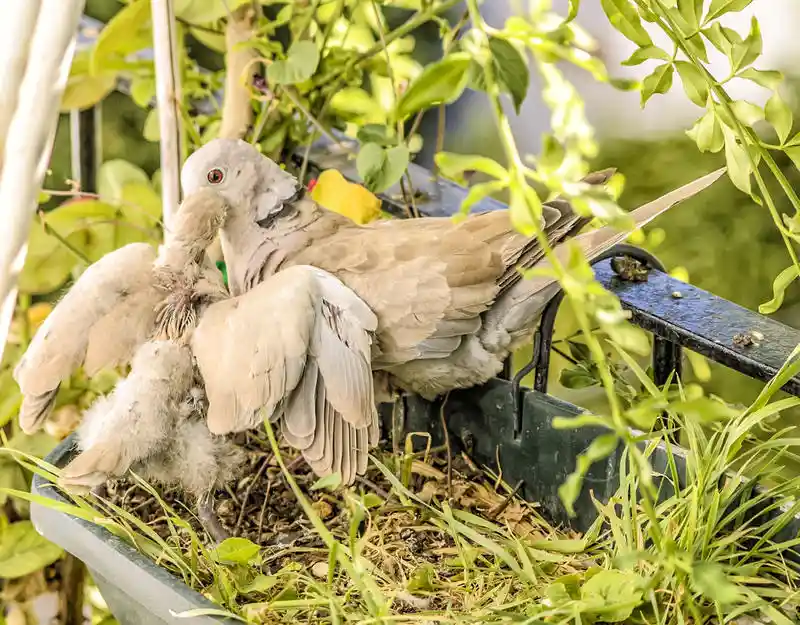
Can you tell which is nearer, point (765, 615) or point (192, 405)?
point (765, 615)

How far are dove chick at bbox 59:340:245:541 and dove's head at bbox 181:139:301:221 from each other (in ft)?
0.45

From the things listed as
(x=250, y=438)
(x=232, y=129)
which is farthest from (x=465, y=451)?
(x=232, y=129)

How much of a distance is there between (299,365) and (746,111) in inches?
11.6

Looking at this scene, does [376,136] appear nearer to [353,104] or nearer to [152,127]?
[353,104]

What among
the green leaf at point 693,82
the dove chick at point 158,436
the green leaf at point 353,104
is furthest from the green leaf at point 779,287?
the green leaf at point 353,104

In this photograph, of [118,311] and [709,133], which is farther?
[118,311]

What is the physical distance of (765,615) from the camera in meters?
0.50

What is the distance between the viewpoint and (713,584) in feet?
1.37

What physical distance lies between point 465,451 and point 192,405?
0.71ft

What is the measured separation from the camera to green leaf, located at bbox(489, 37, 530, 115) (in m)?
0.37

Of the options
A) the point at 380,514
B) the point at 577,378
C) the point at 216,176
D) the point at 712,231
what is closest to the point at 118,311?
the point at 216,176

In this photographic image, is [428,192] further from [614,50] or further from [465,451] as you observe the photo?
[614,50]

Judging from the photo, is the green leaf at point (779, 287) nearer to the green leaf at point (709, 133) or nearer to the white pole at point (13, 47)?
the green leaf at point (709, 133)

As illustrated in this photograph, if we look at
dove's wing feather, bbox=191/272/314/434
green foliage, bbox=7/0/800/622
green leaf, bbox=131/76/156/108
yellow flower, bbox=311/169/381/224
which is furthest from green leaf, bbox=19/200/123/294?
dove's wing feather, bbox=191/272/314/434
